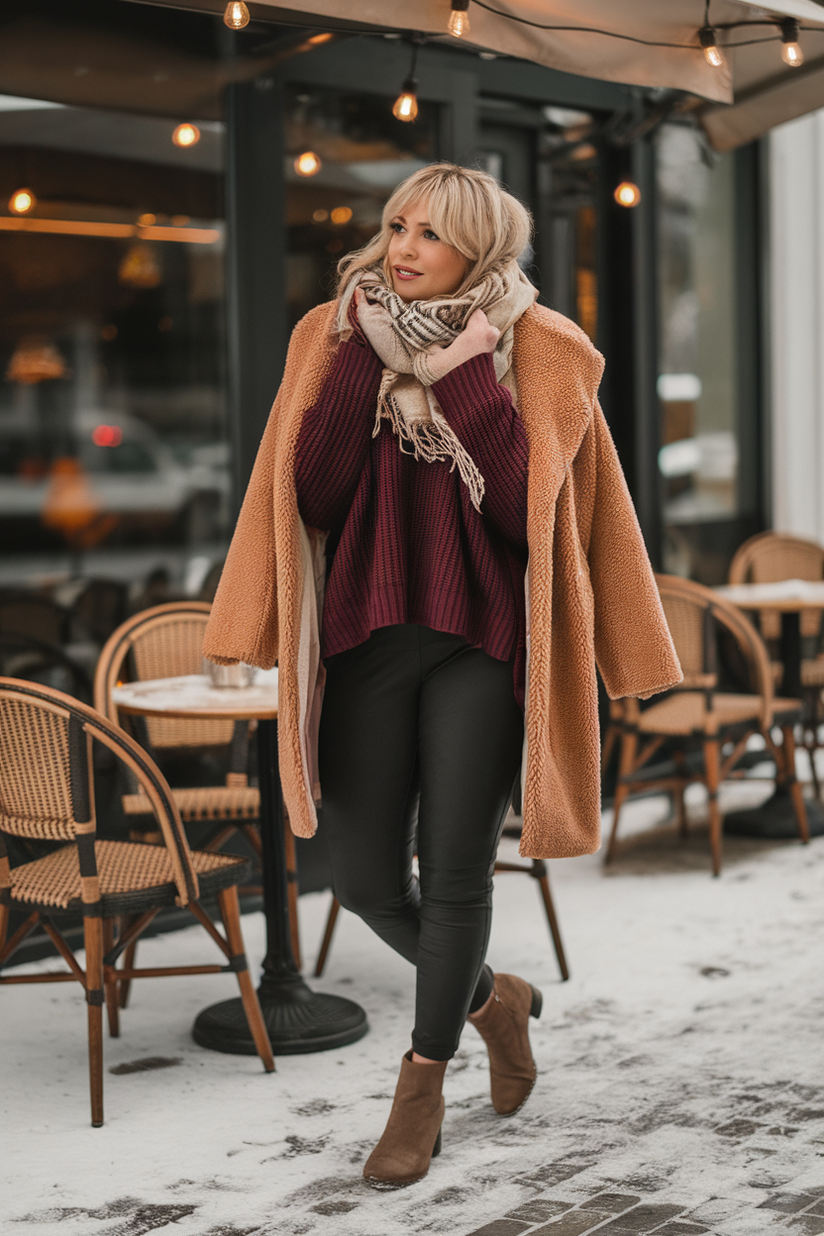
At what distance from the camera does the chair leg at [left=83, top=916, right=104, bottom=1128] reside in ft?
10.0

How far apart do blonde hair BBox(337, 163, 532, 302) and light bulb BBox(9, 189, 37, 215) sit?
6.42 feet

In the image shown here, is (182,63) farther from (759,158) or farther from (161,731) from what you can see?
(759,158)

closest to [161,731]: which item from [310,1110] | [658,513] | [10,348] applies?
[10,348]

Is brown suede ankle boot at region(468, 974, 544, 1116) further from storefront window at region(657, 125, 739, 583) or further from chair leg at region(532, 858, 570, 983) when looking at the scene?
storefront window at region(657, 125, 739, 583)

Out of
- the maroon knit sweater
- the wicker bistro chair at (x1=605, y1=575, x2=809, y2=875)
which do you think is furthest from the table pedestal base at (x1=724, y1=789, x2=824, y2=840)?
the maroon knit sweater

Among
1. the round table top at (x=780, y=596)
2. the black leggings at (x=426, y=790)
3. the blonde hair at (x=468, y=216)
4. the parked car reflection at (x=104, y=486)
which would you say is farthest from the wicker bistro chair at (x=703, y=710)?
the blonde hair at (x=468, y=216)

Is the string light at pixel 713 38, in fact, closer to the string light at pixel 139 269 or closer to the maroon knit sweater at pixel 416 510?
the string light at pixel 139 269

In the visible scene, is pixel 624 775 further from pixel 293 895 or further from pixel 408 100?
pixel 408 100

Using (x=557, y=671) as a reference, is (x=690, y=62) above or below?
above

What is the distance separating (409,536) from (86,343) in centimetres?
224

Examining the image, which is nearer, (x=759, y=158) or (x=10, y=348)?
(x=10, y=348)

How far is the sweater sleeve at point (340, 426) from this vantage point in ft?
8.34

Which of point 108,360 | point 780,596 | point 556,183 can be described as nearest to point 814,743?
point 780,596

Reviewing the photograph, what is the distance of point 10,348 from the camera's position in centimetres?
425
